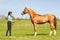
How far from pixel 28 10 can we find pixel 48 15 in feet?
6.02

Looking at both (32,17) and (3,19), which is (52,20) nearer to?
(32,17)

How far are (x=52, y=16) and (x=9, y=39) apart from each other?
5.77 metres

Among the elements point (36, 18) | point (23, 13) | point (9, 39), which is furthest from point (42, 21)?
point (9, 39)

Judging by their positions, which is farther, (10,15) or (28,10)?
(28,10)

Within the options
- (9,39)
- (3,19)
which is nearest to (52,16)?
(9,39)

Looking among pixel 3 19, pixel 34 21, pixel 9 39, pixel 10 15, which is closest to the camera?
pixel 9 39

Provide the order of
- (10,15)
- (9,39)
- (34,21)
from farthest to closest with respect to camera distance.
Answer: (34,21) < (10,15) < (9,39)

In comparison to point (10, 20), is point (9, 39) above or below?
below

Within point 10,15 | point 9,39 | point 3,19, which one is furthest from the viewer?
point 3,19

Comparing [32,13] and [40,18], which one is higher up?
[32,13]

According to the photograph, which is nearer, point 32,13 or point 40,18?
point 32,13

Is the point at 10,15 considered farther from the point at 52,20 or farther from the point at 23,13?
the point at 52,20

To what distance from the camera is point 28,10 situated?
18.1 meters

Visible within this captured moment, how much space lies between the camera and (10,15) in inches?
643
